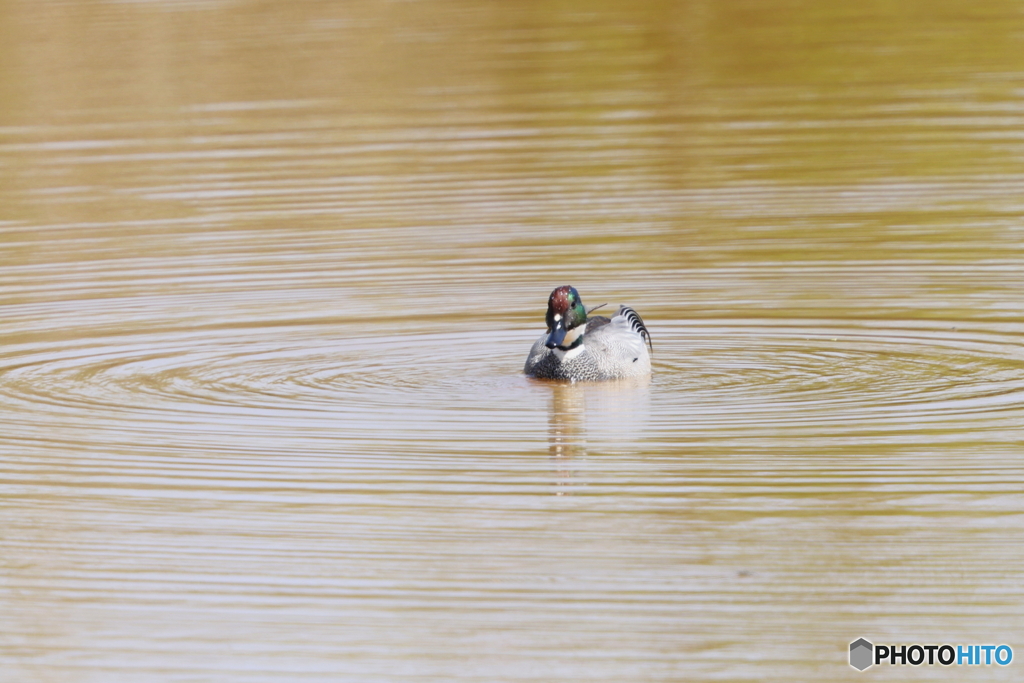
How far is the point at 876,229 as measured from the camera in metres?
17.0

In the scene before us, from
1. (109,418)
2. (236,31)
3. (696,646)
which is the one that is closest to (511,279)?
(109,418)

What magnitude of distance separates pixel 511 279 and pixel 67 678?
832 cm

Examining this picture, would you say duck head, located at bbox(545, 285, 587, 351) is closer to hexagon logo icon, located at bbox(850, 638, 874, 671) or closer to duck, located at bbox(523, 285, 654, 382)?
duck, located at bbox(523, 285, 654, 382)

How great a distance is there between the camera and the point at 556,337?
12969mm

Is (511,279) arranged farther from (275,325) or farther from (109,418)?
(109,418)

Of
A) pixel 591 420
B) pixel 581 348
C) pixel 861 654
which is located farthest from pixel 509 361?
pixel 861 654

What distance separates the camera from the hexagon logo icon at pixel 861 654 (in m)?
7.88

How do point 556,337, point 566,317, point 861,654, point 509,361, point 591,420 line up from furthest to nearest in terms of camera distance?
point 509,361
point 566,317
point 556,337
point 591,420
point 861,654

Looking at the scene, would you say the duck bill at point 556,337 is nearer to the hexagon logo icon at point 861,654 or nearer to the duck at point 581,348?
the duck at point 581,348

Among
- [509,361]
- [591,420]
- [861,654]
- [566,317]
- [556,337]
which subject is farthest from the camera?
[509,361]

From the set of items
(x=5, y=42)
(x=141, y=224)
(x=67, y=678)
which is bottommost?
(x=67, y=678)

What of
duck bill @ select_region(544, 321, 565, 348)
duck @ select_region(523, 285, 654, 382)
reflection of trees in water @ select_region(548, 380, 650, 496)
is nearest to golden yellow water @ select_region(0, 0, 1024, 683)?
reflection of trees in water @ select_region(548, 380, 650, 496)

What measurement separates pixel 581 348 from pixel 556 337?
38 centimetres

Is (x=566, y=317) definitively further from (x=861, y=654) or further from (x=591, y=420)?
(x=861, y=654)
